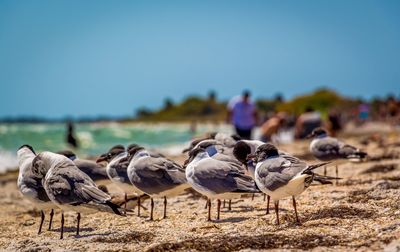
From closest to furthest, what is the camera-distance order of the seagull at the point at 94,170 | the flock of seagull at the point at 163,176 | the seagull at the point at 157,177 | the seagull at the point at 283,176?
1. the seagull at the point at 283,176
2. the flock of seagull at the point at 163,176
3. the seagull at the point at 157,177
4. the seagull at the point at 94,170

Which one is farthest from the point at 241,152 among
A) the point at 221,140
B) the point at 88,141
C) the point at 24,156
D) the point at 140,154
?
the point at 88,141

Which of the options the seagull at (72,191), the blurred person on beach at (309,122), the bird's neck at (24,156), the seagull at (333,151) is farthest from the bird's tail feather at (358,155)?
the blurred person on beach at (309,122)

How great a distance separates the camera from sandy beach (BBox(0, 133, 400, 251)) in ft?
22.8

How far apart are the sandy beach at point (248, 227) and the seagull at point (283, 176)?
477 millimetres

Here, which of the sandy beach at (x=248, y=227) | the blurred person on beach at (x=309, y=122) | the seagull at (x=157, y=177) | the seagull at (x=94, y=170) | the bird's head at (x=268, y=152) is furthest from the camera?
the blurred person on beach at (x=309, y=122)

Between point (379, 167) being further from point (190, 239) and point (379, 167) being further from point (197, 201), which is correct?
point (190, 239)

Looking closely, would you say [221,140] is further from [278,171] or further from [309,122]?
[309,122]

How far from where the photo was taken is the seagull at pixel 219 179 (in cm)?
864

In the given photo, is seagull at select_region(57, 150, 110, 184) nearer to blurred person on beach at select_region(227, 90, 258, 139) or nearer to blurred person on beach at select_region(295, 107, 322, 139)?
blurred person on beach at select_region(227, 90, 258, 139)

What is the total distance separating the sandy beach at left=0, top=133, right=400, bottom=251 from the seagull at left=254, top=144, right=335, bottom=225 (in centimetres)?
48

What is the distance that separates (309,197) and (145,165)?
2955 millimetres

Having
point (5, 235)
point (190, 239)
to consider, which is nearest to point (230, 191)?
point (190, 239)

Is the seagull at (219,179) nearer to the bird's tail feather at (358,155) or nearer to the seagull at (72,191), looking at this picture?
the seagull at (72,191)

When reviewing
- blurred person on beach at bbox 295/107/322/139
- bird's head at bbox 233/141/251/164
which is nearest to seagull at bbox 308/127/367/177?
bird's head at bbox 233/141/251/164
